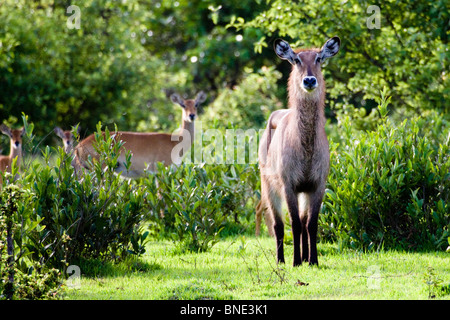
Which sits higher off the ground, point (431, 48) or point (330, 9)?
point (330, 9)

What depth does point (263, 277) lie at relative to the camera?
5.78 metres

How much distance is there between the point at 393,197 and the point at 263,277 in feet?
6.12

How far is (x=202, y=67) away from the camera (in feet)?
71.9

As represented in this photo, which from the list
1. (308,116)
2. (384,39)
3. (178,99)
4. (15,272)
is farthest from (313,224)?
(178,99)

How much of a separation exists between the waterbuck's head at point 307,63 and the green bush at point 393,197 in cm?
119

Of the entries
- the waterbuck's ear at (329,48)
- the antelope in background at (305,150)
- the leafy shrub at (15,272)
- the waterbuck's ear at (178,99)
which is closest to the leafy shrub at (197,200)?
the antelope in background at (305,150)

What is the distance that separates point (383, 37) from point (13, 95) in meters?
9.87

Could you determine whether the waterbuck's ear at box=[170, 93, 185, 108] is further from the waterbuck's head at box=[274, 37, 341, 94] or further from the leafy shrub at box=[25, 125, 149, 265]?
the waterbuck's head at box=[274, 37, 341, 94]

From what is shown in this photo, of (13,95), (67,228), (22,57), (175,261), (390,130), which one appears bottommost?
(175,261)

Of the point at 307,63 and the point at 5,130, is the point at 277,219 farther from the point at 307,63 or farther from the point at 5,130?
the point at 5,130

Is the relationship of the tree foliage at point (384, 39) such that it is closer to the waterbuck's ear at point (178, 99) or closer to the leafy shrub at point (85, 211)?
the waterbuck's ear at point (178, 99)

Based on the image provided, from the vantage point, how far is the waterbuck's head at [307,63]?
604 centimetres

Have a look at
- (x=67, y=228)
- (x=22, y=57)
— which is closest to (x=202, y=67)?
(x=22, y=57)

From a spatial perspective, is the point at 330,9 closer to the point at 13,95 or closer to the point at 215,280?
the point at 215,280
